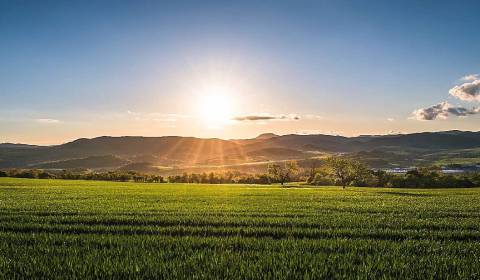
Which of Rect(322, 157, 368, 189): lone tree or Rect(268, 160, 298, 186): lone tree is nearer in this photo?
Rect(322, 157, 368, 189): lone tree

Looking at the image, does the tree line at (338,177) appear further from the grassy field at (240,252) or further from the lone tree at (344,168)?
the grassy field at (240,252)

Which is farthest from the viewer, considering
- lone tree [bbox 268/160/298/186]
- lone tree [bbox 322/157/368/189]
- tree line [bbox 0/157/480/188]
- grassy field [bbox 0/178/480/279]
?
lone tree [bbox 268/160/298/186]

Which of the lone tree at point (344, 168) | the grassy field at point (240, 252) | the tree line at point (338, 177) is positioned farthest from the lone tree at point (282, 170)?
the grassy field at point (240, 252)

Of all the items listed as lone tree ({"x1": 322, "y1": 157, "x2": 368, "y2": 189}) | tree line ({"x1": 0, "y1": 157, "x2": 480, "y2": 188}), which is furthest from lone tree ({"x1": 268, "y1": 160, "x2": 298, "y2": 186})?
lone tree ({"x1": 322, "y1": 157, "x2": 368, "y2": 189})

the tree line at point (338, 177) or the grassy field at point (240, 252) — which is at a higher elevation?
the grassy field at point (240, 252)

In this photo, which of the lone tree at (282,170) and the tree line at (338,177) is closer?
the tree line at (338,177)

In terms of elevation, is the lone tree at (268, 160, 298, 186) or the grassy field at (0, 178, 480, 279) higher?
the grassy field at (0, 178, 480, 279)

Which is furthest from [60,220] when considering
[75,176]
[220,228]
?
[75,176]

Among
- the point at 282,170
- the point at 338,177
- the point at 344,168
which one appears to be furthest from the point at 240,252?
the point at 282,170

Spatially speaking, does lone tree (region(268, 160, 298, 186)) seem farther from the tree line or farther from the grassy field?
the grassy field

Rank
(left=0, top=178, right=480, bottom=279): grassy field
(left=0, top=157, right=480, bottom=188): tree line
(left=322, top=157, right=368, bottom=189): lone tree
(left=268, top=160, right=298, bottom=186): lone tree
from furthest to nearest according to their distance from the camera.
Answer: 1. (left=268, top=160, right=298, bottom=186): lone tree
2. (left=0, top=157, right=480, bottom=188): tree line
3. (left=322, top=157, right=368, bottom=189): lone tree
4. (left=0, top=178, right=480, bottom=279): grassy field

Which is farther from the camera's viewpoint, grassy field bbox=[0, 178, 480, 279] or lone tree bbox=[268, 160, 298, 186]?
lone tree bbox=[268, 160, 298, 186]

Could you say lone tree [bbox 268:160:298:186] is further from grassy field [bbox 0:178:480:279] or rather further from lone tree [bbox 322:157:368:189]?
grassy field [bbox 0:178:480:279]

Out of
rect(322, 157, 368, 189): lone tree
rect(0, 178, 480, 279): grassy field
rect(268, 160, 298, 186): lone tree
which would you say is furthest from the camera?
rect(268, 160, 298, 186): lone tree
